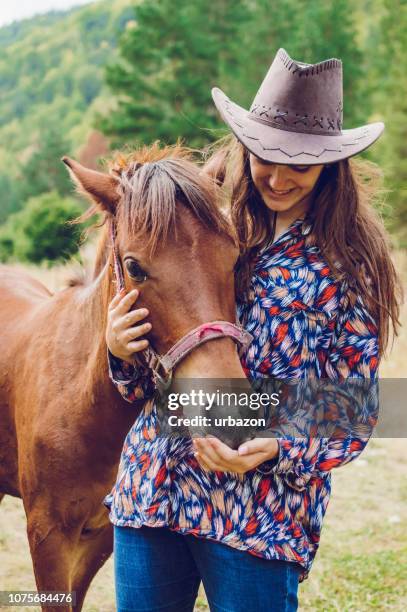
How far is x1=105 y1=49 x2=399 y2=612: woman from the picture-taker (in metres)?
1.71

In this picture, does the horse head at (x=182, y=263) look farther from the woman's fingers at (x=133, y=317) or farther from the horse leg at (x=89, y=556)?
the horse leg at (x=89, y=556)

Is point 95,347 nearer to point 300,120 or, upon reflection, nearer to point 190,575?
point 190,575

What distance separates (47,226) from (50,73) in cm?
8860

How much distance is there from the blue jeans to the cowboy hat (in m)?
1.10

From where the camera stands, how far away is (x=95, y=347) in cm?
251

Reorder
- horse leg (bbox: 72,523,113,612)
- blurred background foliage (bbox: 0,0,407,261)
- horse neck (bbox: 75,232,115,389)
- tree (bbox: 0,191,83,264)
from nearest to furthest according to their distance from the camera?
horse neck (bbox: 75,232,115,389) → horse leg (bbox: 72,523,113,612) → tree (bbox: 0,191,83,264) → blurred background foliage (bbox: 0,0,407,261)

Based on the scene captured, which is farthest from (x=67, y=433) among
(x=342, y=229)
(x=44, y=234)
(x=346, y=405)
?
(x=44, y=234)

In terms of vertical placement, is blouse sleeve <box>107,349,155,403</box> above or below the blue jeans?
above

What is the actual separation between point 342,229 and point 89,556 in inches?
80.1

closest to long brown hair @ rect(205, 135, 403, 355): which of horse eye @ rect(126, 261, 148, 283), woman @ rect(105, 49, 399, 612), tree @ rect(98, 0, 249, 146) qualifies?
woman @ rect(105, 49, 399, 612)

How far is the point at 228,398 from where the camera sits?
5.42 ft

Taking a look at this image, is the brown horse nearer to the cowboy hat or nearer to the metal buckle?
the metal buckle

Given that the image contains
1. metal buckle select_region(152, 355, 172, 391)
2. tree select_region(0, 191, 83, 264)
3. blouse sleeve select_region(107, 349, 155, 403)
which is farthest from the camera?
tree select_region(0, 191, 83, 264)

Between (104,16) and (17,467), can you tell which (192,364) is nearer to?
(17,467)
